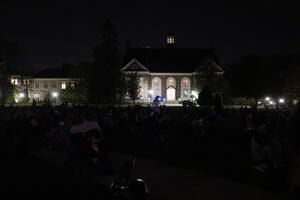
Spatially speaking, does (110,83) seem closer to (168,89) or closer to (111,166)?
(168,89)

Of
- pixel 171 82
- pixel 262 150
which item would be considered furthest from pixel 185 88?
pixel 262 150

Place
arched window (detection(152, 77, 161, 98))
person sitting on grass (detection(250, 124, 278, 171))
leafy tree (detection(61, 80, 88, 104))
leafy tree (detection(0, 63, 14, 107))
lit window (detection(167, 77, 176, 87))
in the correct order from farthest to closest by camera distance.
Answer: lit window (detection(167, 77, 176, 87)) → arched window (detection(152, 77, 161, 98)) → leafy tree (detection(61, 80, 88, 104)) → leafy tree (detection(0, 63, 14, 107)) → person sitting on grass (detection(250, 124, 278, 171))

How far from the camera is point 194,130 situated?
17453 mm

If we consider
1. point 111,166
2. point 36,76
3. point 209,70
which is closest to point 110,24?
point 209,70

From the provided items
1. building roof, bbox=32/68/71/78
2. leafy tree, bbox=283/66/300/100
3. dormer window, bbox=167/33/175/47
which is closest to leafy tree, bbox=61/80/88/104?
building roof, bbox=32/68/71/78

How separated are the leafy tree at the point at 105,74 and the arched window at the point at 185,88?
73.5 ft

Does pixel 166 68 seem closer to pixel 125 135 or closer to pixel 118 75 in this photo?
pixel 118 75

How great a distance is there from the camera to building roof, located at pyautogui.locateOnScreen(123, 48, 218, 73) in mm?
94312

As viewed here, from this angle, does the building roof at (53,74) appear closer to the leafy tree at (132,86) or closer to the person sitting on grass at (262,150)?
the leafy tree at (132,86)

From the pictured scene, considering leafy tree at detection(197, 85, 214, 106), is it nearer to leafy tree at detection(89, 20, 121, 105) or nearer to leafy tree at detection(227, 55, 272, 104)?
leafy tree at detection(89, 20, 121, 105)

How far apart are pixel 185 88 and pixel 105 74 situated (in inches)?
1113

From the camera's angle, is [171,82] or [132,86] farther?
[171,82]

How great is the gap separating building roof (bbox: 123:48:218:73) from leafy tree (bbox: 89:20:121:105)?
2177cm

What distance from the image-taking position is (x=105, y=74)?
67.5 meters
